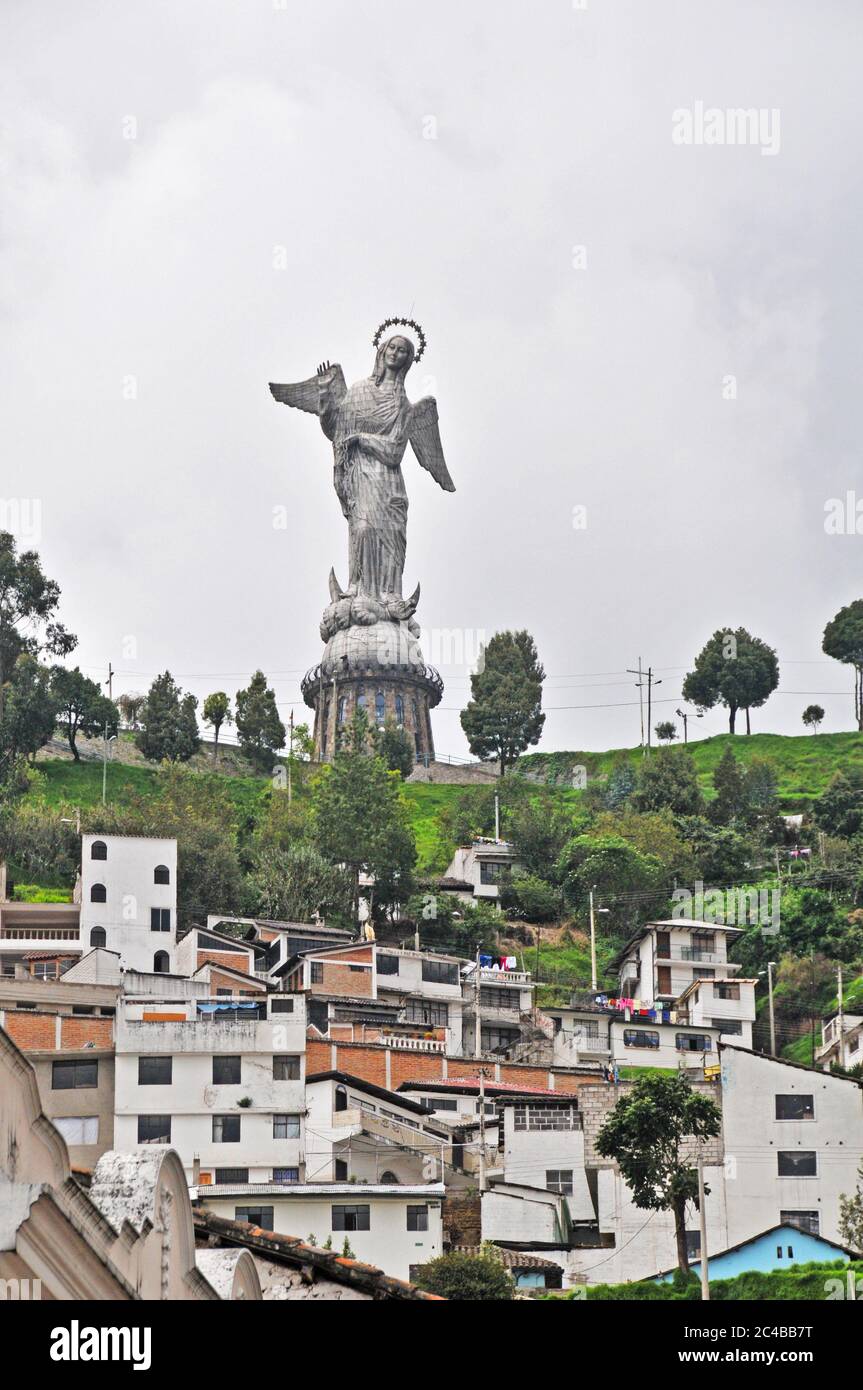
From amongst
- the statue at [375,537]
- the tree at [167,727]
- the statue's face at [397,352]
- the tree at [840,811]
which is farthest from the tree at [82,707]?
the tree at [840,811]

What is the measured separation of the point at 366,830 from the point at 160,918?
11403 millimetres

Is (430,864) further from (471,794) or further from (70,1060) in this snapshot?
(70,1060)

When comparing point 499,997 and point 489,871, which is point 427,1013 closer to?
point 499,997

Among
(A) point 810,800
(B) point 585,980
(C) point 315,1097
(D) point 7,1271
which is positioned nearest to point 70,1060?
(C) point 315,1097

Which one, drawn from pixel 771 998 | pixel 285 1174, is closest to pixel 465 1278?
pixel 285 1174

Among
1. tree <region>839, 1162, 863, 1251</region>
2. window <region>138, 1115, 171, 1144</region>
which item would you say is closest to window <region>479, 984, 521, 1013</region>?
window <region>138, 1115, 171, 1144</region>

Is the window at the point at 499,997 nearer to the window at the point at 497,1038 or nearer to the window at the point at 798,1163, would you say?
the window at the point at 497,1038

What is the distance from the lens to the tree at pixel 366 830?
73.4 metres

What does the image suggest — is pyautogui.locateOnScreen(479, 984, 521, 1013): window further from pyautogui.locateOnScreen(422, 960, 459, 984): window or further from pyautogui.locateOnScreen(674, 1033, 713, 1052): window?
pyautogui.locateOnScreen(674, 1033, 713, 1052): window

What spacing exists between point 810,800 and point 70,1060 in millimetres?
54412

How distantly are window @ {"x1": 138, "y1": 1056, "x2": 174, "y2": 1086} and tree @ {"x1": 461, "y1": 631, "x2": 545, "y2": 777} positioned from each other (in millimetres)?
57263

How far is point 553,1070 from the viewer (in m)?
54.7

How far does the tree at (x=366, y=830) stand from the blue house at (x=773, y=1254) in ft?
98.7

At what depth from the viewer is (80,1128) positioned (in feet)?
149
